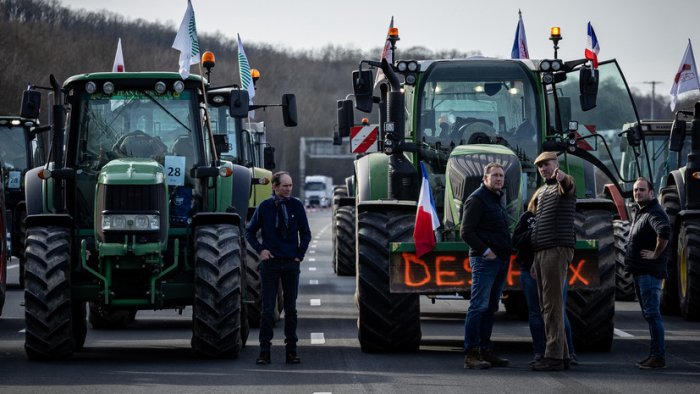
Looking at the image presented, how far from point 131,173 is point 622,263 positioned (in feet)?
31.9

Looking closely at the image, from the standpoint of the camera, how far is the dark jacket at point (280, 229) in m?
15.8

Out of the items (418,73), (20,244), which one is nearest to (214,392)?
(418,73)

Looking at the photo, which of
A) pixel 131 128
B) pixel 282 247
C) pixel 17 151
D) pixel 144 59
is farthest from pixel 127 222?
pixel 144 59

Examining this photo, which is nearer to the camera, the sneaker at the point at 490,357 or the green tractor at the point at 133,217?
the sneaker at the point at 490,357

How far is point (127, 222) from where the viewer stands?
1605cm

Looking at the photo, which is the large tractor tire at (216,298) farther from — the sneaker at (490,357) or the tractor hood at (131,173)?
the sneaker at (490,357)

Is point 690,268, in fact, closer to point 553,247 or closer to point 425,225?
point 425,225

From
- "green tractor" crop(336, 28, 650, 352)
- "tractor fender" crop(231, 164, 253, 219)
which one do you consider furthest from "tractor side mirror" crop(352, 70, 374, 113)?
"tractor fender" crop(231, 164, 253, 219)

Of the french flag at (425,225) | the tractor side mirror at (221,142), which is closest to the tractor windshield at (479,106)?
the french flag at (425,225)

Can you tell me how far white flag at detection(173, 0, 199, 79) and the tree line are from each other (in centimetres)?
2540

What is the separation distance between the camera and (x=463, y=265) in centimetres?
1620

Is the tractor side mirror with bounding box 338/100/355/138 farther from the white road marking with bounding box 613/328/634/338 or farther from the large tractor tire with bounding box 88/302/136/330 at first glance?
the white road marking with bounding box 613/328/634/338

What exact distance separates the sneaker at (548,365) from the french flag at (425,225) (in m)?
1.89

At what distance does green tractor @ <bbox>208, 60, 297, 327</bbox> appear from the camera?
19.0 meters
